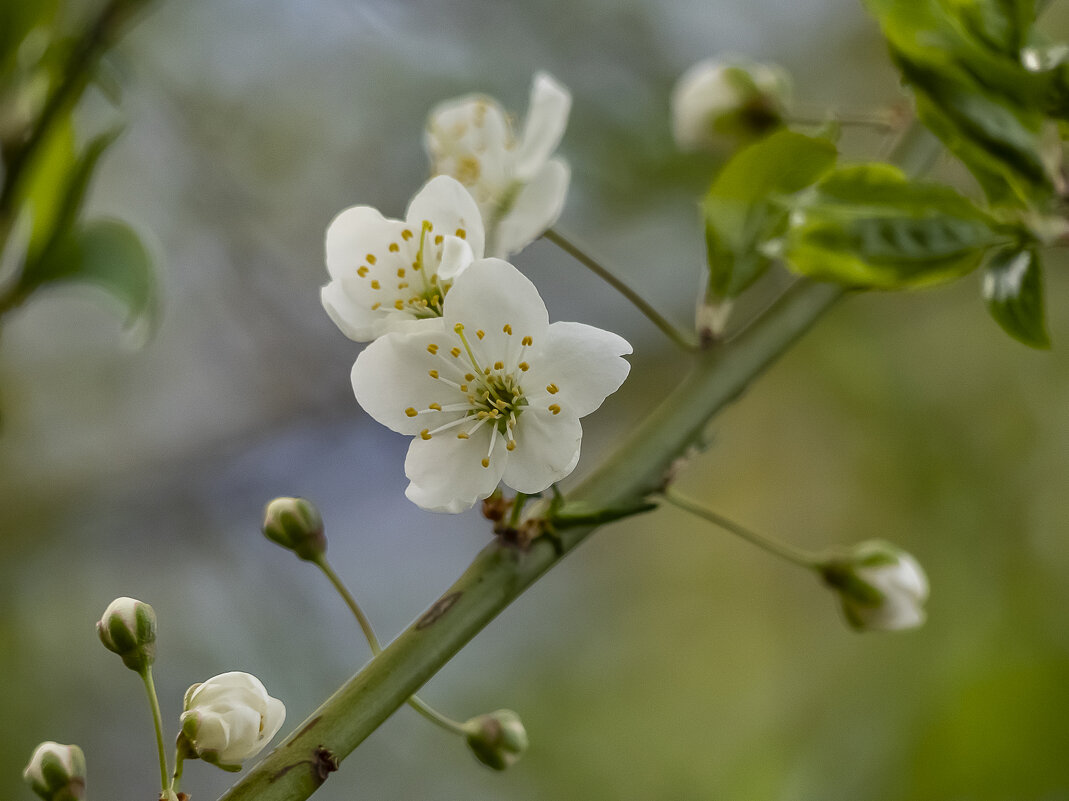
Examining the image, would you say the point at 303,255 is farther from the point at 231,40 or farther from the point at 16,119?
the point at 16,119

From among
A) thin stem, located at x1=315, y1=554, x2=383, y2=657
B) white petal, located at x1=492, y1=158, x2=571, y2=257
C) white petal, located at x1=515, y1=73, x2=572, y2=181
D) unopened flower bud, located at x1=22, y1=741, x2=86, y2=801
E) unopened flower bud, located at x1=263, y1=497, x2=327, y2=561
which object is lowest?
unopened flower bud, located at x1=22, y1=741, x2=86, y2=801

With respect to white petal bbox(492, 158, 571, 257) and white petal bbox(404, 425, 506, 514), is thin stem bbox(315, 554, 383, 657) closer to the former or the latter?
white petal bbox(404, 425, 506, 514)

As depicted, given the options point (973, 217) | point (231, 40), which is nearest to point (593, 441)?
point (231, 40)

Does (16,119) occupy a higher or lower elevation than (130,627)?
higher

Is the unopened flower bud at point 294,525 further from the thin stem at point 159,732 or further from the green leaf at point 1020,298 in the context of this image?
the green leaf at point 1020,298

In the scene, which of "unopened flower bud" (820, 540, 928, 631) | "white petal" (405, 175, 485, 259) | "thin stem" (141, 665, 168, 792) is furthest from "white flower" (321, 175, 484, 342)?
"unopened flower bud" (820, 540, 928, 631)

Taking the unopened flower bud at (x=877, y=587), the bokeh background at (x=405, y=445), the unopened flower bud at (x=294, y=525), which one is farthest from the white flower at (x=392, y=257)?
the bokeh background at (x=405, y=445)
